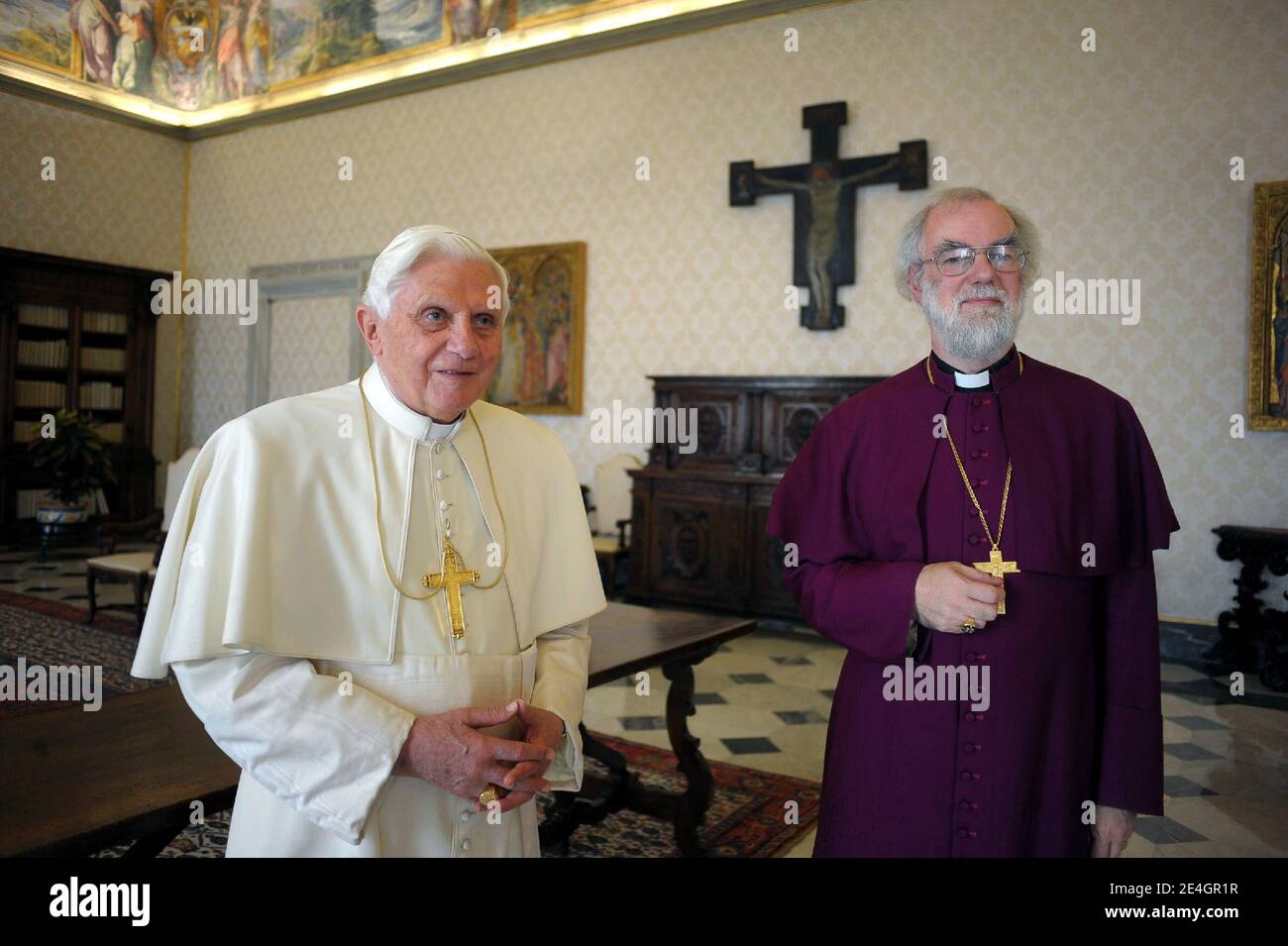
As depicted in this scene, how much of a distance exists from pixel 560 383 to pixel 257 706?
8.39 metres

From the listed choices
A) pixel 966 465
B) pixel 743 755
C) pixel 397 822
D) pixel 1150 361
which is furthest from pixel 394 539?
pixel 1150 361

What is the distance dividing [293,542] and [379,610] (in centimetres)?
20

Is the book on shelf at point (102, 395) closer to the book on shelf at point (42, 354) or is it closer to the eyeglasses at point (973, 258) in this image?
the book on shelf at point (42, 354)

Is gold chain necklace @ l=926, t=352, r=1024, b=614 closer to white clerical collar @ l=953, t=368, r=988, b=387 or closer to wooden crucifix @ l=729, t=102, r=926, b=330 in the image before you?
white clerical collar @ l=953, t=368, r=988, b=387

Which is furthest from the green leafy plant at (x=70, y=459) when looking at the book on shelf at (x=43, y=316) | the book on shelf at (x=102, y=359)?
the book on shelf at (x=102, y=359)

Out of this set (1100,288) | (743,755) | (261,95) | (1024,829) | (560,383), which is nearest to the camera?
(1024,829)

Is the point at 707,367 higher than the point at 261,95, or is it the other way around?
the point at 261,95

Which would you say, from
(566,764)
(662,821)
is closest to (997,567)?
(566,764)

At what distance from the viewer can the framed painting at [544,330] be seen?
9.80 metres

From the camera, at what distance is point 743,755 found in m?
4.75

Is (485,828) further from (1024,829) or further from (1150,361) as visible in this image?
(1150,361)

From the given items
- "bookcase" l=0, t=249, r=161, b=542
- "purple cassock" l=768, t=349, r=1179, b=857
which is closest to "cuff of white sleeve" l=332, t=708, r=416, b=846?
"purple cassock" l=768, t=349, r=1179, b=857

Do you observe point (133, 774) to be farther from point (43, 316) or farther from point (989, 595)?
point (43, 316)

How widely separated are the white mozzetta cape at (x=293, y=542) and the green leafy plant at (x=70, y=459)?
918 centimetres
